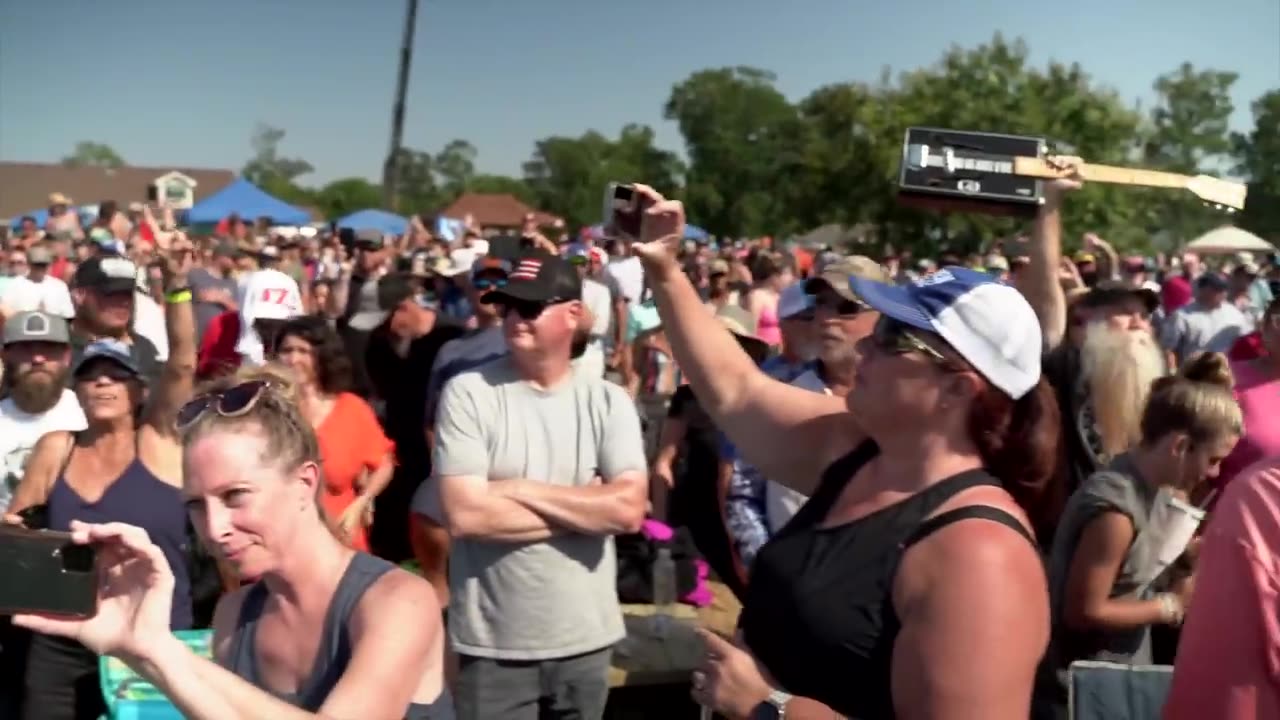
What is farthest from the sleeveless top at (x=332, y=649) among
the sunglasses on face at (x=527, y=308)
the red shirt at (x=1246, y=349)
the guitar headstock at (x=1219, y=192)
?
the red shirt at (x=1246, y=349)

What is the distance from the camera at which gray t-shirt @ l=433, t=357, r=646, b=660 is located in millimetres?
3682

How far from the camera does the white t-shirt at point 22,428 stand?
4.50 metres

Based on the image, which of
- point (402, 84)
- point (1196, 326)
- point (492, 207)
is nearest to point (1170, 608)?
point (1196, 326)

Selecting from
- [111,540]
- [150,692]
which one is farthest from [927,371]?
[150,692]

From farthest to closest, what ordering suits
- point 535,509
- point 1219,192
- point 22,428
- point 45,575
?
point 22,428 < point 535,509 < point 1219,192 < point 45,575

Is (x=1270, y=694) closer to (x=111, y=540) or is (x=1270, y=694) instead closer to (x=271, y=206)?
(x=111, y=540)

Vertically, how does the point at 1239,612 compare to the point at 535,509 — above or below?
above

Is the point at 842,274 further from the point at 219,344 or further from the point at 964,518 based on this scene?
the point at 219,344

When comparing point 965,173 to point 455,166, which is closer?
point 965,173

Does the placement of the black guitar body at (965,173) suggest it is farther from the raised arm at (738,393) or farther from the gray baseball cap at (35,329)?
the gray baseball cap at (35,329)

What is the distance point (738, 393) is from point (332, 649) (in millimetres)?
916

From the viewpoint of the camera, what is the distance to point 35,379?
4.71 metres

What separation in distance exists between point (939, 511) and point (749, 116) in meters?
100

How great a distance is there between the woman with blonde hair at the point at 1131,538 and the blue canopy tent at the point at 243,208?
26.2 m
